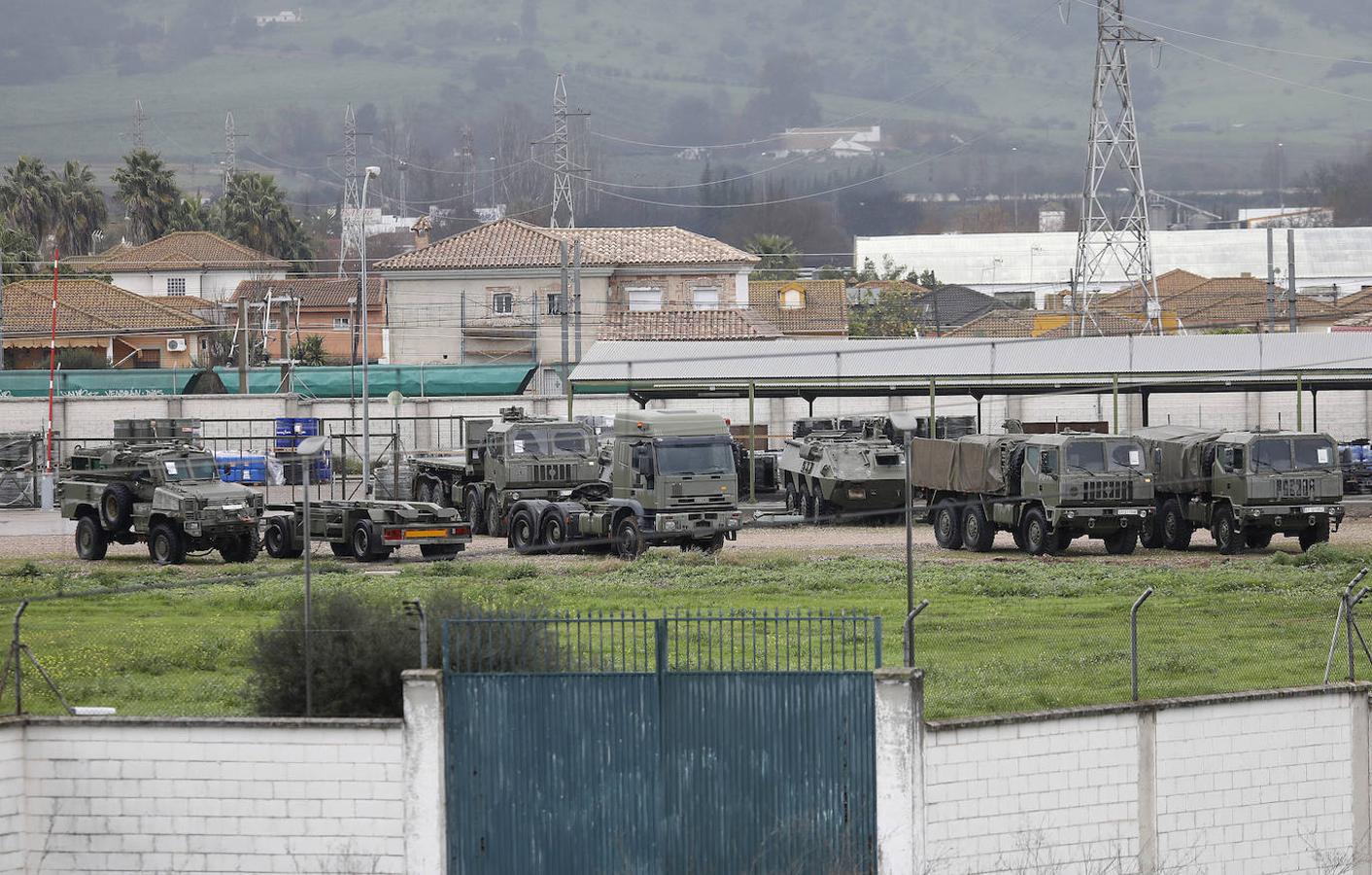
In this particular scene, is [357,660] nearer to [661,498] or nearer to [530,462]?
[661,498]

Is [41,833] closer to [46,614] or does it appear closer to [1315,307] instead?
[46,614]

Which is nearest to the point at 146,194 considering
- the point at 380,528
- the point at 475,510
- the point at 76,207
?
the point at 76,207

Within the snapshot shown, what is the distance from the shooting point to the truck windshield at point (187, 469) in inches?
1261

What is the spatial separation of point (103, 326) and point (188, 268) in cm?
2733

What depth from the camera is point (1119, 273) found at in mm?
114438

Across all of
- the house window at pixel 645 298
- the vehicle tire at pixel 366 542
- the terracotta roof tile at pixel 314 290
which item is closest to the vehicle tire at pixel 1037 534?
the vehicle tire at pixel 366 542

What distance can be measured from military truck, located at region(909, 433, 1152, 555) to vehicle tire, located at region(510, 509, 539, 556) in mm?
7713

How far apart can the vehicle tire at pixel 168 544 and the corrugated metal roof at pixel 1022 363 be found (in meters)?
17.1

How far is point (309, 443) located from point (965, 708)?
777cm

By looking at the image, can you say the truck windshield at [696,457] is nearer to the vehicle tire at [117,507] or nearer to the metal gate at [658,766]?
the vehicle tire at [117,507]

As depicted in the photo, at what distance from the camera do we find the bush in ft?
48.2

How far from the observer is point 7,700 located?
52.5ft

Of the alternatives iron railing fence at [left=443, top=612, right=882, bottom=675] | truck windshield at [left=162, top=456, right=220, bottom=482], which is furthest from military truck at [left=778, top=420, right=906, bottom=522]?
iron railing fence at [left=443, top=612, right=882, bottom=675]

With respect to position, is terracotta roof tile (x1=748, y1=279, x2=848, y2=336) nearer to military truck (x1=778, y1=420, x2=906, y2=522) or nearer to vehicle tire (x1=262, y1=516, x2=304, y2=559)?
military truck (x1=778, y1=420, x2=906, y2=522)
